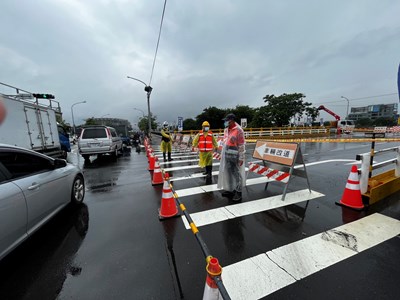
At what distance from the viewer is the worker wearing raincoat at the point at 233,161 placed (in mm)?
4457

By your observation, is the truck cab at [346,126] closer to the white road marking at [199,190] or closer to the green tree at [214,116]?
the white road marking at [199,190]

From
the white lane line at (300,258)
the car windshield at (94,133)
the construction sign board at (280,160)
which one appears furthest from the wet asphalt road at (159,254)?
the car windshield at (94,133)

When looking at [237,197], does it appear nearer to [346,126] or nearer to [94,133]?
[94,133]

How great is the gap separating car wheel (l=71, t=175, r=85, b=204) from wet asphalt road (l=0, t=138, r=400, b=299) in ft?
0.74

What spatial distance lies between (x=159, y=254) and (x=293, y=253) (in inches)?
76.9

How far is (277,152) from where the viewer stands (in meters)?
5.08

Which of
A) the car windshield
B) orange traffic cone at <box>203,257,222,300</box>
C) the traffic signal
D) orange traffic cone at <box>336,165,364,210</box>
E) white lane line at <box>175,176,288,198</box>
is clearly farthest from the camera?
the car windshield

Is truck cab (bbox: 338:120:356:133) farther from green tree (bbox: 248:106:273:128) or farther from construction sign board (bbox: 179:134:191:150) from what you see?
construction sign board (bbox: 179:134:191:150)

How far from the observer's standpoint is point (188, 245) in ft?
9.75

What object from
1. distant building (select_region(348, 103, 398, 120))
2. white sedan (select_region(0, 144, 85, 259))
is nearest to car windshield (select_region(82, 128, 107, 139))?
white sedan (select_region(0, 144, 85, 259))

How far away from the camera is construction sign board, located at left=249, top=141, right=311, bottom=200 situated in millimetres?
4559

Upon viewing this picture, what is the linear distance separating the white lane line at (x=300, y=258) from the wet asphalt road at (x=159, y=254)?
97 mm

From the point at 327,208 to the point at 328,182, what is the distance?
2.19 metres

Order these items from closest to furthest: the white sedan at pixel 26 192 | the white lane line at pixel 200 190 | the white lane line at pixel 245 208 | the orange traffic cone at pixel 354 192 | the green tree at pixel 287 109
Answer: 1. the white sedan at pixel 26 192
2. the white lane line at pixel 245 208
3. the orange traffic cone at pixel 354 192
4. the white lane line at pixel 200 190
5. the green tree at pixel 287 109
